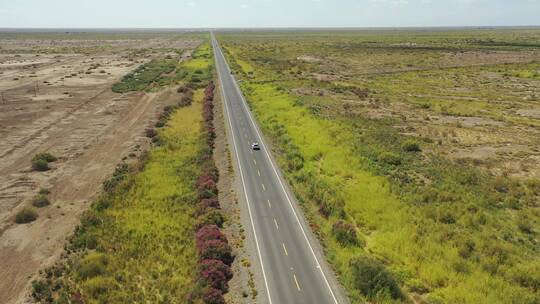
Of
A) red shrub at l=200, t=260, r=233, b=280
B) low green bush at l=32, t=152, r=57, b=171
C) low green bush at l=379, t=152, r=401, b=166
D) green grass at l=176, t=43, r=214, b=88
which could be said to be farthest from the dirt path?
low green bush at l=379, t=152, r=401, b=166

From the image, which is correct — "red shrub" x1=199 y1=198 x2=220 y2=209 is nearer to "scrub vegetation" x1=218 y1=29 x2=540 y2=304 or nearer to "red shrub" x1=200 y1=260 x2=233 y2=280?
"red shrub" x1=200 y1=260 x2=233 y2=280

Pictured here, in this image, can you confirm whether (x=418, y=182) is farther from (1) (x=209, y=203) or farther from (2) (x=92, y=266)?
(2) (x=92, y=266)

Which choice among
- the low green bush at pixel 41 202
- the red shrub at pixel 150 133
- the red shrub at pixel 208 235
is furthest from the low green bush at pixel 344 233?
the red shrub at pixel 150 133

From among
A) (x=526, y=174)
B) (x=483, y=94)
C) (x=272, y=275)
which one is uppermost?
(x=483, y=94)

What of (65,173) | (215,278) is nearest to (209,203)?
(215,278)

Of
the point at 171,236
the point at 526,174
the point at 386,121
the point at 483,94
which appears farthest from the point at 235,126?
the point at 483,94

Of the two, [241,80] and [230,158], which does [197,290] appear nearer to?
[230,158]
